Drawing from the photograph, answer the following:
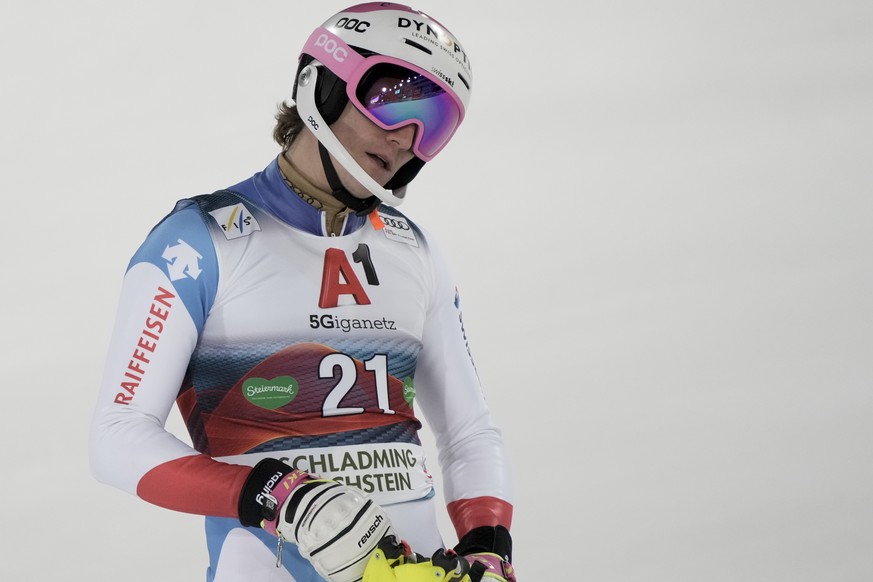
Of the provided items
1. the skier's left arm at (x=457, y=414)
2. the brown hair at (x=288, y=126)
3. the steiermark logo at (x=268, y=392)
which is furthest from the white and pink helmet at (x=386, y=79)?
the steiermark logo at (x=268, y=392)

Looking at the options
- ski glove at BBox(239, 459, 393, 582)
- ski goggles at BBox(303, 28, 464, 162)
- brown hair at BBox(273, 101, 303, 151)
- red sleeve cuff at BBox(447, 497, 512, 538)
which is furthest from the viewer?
brown hair at BBox(273, 101, 303, 151)

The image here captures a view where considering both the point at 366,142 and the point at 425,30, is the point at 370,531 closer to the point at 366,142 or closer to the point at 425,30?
the point at 366,142

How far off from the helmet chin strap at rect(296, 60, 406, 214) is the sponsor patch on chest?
11 centimetres

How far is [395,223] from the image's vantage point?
2.78m

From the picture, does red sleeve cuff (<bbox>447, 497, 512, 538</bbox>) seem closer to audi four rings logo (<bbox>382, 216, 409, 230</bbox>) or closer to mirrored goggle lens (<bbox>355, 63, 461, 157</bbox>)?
audi four rings logo (<bbox>382, 216, 409, 230</bbox>)

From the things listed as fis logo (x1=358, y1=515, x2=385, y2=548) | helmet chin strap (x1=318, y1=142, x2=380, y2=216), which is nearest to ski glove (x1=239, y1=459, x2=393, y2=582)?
fis logo (x1=358, y1=515, x2=385, y2=548)

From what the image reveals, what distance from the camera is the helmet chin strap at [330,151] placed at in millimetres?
2539

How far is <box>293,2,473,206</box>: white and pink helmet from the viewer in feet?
8.28

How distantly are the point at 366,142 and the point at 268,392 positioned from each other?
0.58 metres

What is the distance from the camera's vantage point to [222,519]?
239 centimetres

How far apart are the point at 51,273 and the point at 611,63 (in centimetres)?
273

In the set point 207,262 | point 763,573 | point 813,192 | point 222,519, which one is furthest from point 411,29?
point 813,192

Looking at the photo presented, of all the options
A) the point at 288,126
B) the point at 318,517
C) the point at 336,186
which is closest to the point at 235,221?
the point at 336,186

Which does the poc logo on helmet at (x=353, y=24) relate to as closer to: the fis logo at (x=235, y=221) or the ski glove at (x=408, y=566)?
the fis logo at (x=235, y=221)
